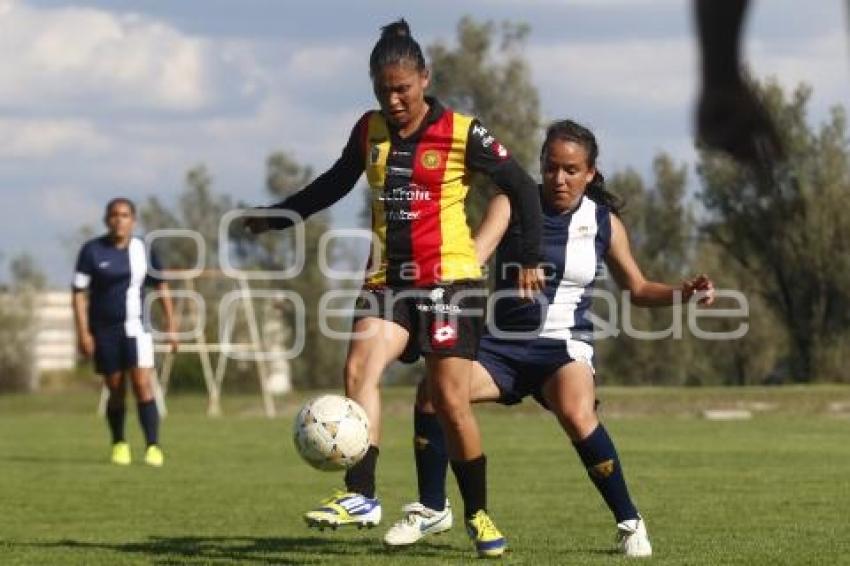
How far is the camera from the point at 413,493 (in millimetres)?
11719

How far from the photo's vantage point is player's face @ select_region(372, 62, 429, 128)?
637 cm

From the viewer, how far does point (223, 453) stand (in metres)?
17.6

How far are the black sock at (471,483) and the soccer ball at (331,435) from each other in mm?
650

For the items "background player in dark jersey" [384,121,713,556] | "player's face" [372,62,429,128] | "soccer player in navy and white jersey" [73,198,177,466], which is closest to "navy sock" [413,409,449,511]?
"background player in dark jersey" [384,121,713,556]

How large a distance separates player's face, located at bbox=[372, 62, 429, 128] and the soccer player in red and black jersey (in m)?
0.02

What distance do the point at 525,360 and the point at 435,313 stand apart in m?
0.59

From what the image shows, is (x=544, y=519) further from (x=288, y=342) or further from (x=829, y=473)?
A: (x=288, y=342)

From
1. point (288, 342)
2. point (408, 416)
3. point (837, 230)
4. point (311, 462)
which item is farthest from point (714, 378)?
point (311, 462)

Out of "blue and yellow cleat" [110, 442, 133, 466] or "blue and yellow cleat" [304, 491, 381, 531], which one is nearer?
"blue and yellow cleat" [304, 491, 381, 531]

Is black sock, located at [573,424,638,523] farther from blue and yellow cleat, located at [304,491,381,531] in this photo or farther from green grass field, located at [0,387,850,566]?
blue and yellow cleat, located at [304,491,381,531]

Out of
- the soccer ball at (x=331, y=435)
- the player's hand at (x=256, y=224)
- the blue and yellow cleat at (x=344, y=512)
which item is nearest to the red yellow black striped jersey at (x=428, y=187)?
the player's hand at (x=256, y=224)

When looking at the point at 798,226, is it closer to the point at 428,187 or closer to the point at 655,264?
the point at 428,187

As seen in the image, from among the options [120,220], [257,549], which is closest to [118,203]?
[120,220]

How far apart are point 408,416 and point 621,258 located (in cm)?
2419
